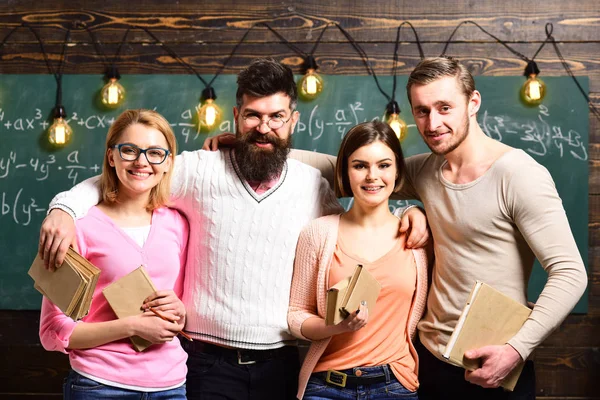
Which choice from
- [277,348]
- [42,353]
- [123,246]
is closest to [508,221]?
[277,348]

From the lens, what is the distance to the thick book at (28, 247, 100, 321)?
4.90ft

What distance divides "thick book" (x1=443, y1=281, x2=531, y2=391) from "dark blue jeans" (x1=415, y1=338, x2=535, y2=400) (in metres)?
0.18

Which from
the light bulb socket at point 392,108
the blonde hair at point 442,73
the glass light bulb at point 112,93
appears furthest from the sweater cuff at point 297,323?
the glass light bulb at point 112,93

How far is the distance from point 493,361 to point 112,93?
2193 millimetres

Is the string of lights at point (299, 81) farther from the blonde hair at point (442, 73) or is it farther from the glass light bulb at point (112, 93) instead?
the blonde hair at point (442, 73)

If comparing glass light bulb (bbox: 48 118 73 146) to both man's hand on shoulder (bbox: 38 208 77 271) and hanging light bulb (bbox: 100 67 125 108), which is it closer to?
hanging light bulb (bbox: 100 67 125 108)

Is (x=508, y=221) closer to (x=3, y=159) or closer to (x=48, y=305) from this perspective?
(x=48, y=305)

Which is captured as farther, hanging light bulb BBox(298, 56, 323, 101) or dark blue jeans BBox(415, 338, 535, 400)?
hanging light bulb BBox(298, 56, 323, 101)

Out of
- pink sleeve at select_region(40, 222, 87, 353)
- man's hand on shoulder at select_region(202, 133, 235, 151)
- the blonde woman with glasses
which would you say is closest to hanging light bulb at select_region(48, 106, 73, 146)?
man's hand on shoulder at select_region(202, 133, 235, 151)

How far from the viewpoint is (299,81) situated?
9.91 feet

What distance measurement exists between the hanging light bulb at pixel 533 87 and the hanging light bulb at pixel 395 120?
23.5 inches

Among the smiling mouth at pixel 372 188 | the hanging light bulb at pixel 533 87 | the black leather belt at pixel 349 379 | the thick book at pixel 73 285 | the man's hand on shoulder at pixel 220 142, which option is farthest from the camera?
the hanging light bulb at pixel 533 87

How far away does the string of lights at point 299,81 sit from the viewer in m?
2.96

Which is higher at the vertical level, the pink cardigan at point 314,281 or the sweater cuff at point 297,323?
the pink cardigan at point 314,281
